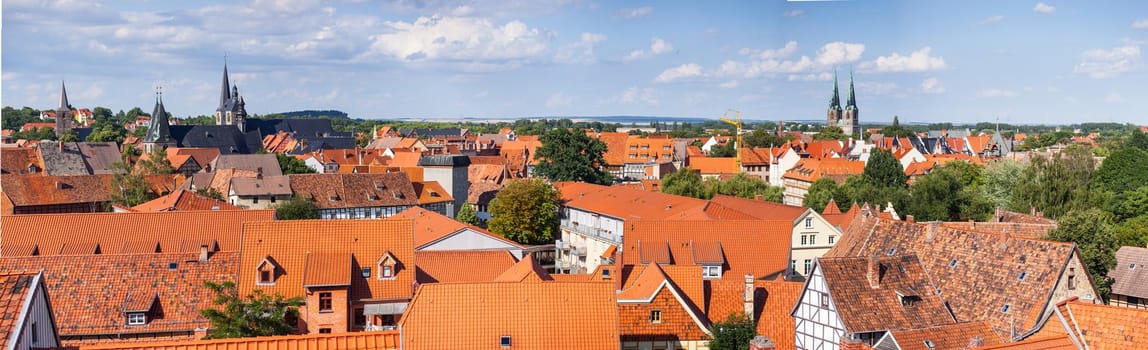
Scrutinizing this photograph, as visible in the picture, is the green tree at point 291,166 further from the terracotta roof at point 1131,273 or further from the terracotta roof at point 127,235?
the terracotta roof at point 1131,273

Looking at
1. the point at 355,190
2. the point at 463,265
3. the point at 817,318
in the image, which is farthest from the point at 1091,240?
the point at 355,190

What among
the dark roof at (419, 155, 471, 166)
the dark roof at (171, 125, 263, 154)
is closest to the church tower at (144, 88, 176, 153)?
the dark roof at (171, 125, 263, 154)

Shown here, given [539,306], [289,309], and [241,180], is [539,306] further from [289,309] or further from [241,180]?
[241,180]

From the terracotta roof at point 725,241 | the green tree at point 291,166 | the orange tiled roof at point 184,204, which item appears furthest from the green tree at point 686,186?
the green tree at point 291,166

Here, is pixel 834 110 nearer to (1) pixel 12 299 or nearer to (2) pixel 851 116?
(2) pixel 851 116

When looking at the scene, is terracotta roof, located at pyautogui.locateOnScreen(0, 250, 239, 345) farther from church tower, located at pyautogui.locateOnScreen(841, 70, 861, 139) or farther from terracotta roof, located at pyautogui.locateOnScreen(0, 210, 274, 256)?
church tower, located at pyautogui.locateOnScreen(841, 70, 861, 139)

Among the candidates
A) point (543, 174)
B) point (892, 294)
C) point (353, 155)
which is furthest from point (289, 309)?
point (353, 155)
